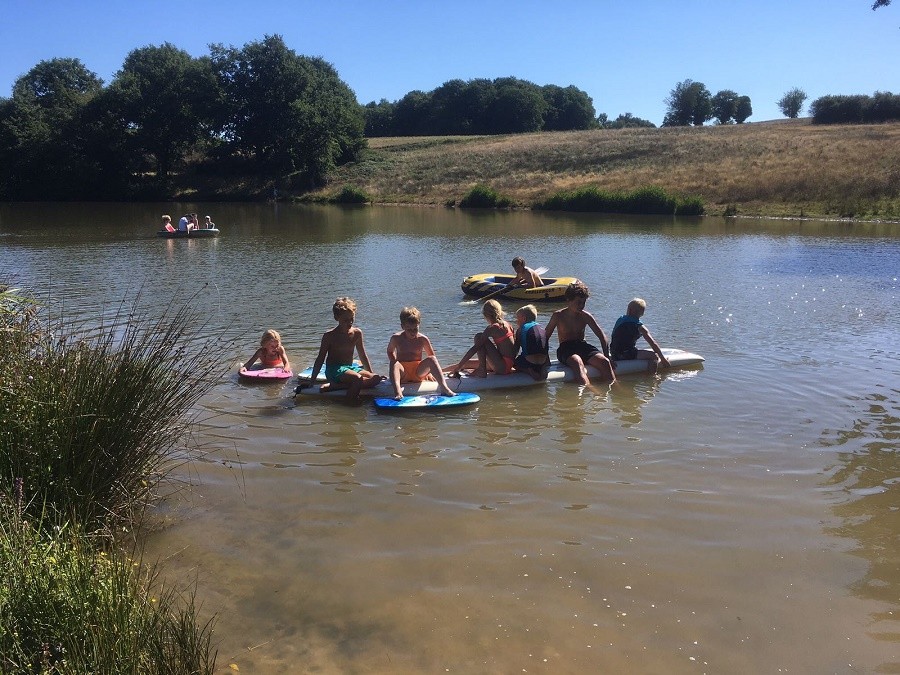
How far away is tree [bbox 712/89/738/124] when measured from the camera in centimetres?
9156

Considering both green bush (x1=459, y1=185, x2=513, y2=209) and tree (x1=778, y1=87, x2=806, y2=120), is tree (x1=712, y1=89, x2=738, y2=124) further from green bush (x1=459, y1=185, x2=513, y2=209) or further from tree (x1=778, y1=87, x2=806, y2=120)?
green bush (x1=459, y1=185, x2=513, y2=209)

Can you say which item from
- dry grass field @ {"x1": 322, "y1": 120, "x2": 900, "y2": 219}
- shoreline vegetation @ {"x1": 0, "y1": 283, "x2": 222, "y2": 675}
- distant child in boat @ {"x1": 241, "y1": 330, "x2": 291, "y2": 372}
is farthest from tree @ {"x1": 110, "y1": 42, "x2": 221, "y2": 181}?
shoreline vegetation @ {"x1": 0, "y1": 283, "x2": 222, "y2": 675}

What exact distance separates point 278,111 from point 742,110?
6449 centimetres

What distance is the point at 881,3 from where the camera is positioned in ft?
52.0

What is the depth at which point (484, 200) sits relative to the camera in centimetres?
4666

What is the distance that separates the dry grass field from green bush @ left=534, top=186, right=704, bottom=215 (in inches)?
55.9

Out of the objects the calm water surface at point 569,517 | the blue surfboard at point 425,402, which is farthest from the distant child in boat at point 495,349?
the blue surfboard at point 425,402

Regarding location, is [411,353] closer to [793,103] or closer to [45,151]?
[45,151]

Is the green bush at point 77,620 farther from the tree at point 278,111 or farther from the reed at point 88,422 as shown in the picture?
the tree at point 278,111

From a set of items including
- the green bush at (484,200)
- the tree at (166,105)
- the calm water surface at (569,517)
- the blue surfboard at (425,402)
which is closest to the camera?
the calm water surface at (569,517)

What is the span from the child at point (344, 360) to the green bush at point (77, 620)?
192 inches

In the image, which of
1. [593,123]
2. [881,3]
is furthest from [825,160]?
[593,123]

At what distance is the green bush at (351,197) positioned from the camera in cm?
5272

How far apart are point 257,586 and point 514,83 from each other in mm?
107230
